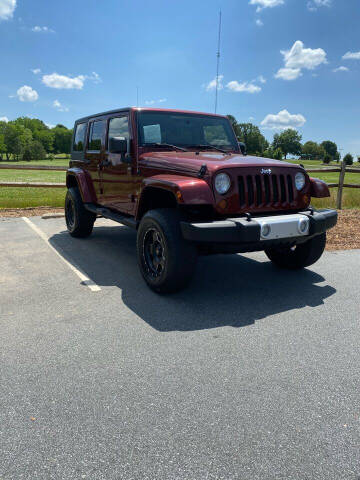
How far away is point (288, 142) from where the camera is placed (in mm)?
149250

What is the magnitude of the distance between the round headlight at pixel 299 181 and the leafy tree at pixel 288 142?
15132 cm

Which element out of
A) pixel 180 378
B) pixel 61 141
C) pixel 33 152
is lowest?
pixel 180 378

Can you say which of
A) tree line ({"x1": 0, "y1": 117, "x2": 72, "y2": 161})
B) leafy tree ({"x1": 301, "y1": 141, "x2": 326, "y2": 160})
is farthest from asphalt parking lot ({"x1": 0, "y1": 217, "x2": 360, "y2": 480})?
leafy tree ({"x1": 301, "y1": 141, "x2": 326, "y2": 160})

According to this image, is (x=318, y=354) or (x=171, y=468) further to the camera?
(x=318, y=354)

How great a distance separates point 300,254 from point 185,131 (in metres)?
2.18

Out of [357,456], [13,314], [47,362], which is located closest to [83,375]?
[47,362]

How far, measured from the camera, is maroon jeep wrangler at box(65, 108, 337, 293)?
372 cm

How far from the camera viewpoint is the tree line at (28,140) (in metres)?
107

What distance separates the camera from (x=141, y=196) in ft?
14.7

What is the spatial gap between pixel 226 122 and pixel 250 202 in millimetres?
2264

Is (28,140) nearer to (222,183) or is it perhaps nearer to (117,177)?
(117,177)

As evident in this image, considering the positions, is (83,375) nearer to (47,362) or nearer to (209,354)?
(47,362)

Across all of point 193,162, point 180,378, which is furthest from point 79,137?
point 180,378

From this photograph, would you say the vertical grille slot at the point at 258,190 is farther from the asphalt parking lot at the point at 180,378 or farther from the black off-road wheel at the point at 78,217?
the black off-road wheel at the point at 78,217
